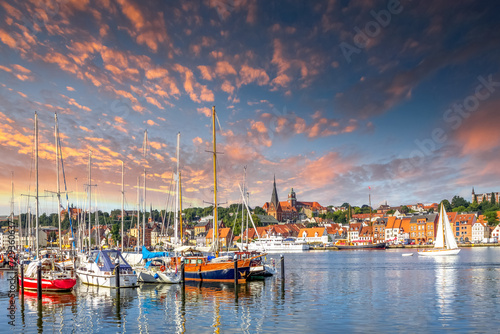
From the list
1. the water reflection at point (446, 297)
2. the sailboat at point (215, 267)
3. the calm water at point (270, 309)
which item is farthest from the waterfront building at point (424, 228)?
the sailboat at point (215, 267)

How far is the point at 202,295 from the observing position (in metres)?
39.6

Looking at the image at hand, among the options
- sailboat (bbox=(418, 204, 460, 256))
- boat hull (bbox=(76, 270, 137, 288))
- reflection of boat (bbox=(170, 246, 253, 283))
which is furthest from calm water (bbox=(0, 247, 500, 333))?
sailboat (bbox=(418, 204, 460, 256))

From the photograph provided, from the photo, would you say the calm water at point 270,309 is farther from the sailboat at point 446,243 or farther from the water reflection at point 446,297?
the sailboat at point 446,243

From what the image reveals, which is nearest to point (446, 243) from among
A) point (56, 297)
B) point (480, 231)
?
point (56, 297)

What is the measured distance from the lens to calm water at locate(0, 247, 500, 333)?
85.7 ft

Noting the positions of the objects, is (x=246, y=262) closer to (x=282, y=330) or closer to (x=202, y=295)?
(x=202, y=295)

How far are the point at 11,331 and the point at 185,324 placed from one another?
10.3 m

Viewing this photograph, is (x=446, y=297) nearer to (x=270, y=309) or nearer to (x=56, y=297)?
(x=270, y=309)

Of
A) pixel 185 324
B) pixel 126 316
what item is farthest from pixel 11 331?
pixel 185 324

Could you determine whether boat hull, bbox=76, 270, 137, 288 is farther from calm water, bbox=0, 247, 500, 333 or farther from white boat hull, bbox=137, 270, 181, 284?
white boat hull, bbox=137, 270, 181, 284

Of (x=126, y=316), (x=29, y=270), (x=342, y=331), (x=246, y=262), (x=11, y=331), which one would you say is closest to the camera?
(x=342, y=331)

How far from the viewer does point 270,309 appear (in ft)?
105

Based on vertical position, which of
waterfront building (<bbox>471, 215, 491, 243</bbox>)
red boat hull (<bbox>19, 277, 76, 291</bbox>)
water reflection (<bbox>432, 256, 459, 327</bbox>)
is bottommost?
waterfront building (<bbox>471, 215, 491, 243</bbox>)

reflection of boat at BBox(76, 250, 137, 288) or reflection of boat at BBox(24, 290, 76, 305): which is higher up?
reflection of boat at BBox(76, 250, 137, 288)
